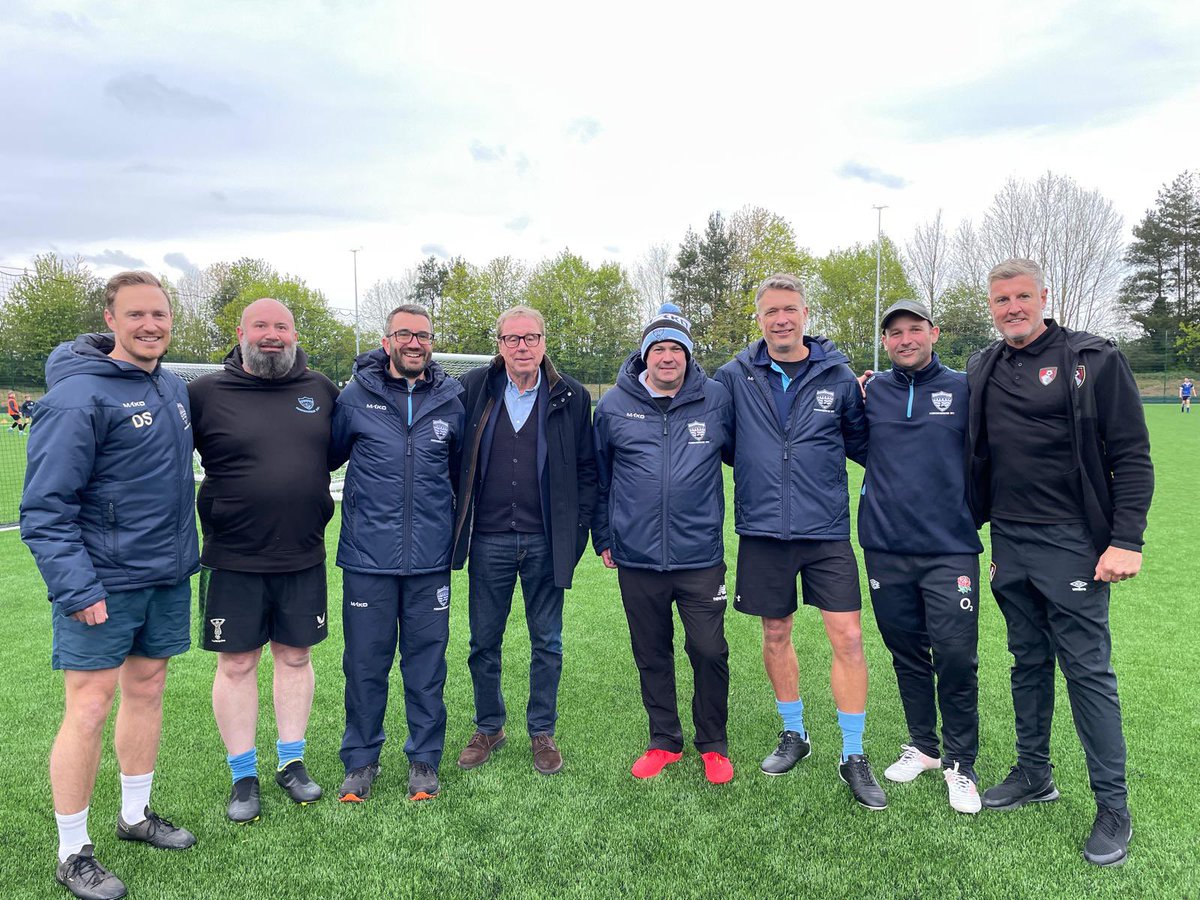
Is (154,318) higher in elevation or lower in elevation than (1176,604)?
higher

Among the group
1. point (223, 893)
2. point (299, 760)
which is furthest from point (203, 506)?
point (223, 893)

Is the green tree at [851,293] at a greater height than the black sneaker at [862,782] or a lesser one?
greater

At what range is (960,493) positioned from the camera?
3178 mm

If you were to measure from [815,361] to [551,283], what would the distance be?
113ft

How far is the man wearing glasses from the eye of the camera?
346 cm

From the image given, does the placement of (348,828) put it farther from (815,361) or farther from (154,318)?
(815,361)

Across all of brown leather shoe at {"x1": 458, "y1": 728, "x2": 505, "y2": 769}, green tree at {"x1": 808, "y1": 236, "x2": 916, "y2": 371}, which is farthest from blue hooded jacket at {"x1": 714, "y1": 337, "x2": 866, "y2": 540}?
green tree at {"x1": 808, "y1": 236, "x2": 916, "y2": 371}

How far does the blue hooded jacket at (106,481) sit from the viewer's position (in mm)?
2486

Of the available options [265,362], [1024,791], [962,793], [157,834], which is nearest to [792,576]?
[962,793]

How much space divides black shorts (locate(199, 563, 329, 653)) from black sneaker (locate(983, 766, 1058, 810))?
9.41 feet

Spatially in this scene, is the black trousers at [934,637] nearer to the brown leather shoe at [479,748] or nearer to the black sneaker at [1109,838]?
the black sneaker at [1109,838]

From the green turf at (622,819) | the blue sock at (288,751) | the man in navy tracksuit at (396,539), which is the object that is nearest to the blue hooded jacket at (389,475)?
the man in navy tracksuit at (396,539)

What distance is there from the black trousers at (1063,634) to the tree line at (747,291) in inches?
1102

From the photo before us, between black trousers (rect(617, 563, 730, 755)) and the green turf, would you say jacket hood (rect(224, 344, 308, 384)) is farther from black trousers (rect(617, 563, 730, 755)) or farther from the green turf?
the green turf
